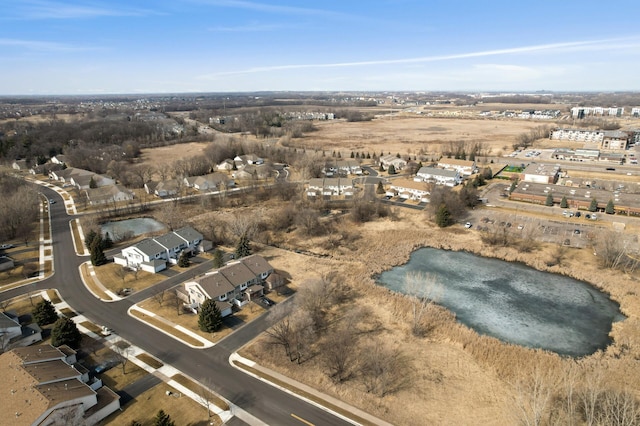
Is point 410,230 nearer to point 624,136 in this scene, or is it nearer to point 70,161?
point 70,161

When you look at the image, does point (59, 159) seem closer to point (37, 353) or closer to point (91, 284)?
point (91, 284)

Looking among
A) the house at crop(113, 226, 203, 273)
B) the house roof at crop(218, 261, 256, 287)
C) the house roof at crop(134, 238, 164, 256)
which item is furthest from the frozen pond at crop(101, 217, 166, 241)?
the house roof at crop(218, 261, 256, 287)

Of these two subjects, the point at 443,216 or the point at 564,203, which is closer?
the point at 443,216

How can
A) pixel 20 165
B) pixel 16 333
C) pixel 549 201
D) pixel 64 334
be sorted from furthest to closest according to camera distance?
pixel 20 165 < pixel 549 201 < pixel 16 333 < pixel 64 334

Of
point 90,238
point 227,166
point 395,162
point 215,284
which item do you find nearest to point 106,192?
point 90,238

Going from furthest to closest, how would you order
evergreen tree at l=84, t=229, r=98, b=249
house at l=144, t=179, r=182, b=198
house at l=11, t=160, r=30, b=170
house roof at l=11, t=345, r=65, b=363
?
1. house at l=11, t=160, r=30, b=170
2. house at l=144, t=179, r=182, b=198
3. evergreen tree at l=84, t=229, r=98, b=249
4. house roof at l=11, t=345, r=65, b=363

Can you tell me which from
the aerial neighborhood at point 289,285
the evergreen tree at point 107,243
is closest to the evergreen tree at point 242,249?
the aerial neighborhood at point 289,285

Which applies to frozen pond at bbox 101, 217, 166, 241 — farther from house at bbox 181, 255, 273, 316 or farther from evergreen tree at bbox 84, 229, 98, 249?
house at bbox 181, 255, 273, 316

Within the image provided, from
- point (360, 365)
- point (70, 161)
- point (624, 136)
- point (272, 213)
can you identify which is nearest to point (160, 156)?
point (70, 161)
